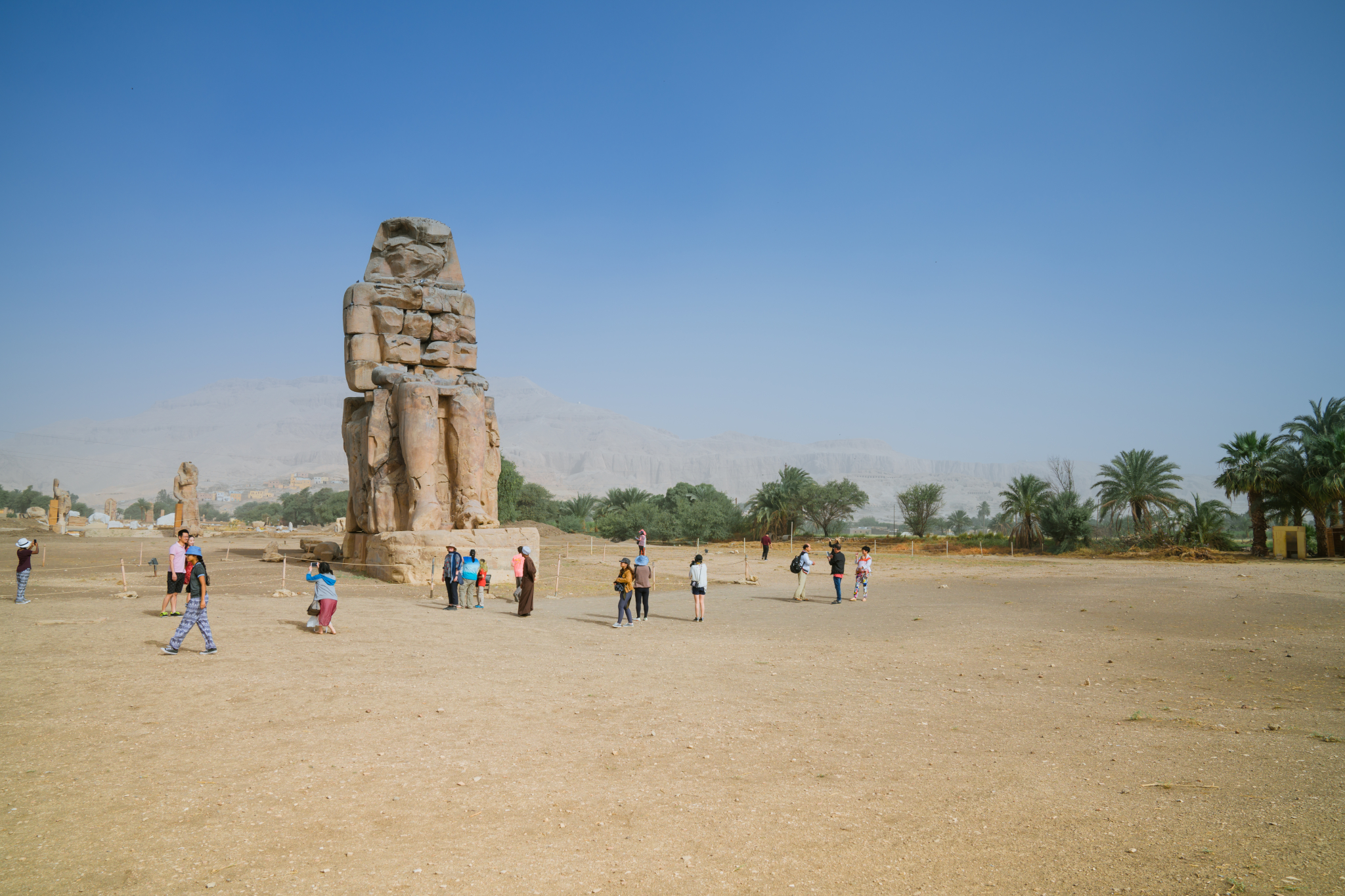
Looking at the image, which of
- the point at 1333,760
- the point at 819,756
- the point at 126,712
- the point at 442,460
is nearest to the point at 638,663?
the point at 819,756

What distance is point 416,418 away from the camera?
67.3 ft

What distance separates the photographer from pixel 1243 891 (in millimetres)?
4465

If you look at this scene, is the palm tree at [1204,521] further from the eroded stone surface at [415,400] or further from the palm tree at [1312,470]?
the eroded stone surface at [415,400]

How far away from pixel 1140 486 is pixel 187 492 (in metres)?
48.5

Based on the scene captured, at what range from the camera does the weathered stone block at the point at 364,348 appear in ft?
74.5

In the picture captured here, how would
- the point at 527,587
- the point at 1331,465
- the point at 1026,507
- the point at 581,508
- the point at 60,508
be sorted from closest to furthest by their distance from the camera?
1. the point at 527,587
2. the point at 1331,465
3. the point at 1026,507
4. the point at 60,508
5. the point at 581,508

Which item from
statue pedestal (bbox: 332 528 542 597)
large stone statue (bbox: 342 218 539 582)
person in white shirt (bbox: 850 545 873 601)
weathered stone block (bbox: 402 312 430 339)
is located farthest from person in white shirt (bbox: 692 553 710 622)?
weathered stone block (bbox: 402 312 430 339)

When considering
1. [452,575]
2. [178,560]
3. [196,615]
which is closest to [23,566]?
[178,560]

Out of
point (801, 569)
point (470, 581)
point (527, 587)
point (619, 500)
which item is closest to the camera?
point (527, 587)

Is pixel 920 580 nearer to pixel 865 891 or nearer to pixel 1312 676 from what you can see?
pixel 1312 676

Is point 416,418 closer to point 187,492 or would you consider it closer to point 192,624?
point 192,624

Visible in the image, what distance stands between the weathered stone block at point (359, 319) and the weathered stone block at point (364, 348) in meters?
0.15

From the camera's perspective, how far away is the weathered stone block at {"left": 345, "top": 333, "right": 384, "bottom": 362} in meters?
22.7

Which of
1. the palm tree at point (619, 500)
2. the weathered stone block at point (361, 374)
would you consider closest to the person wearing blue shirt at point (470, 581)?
the weathered stone block at point (361, 374)
